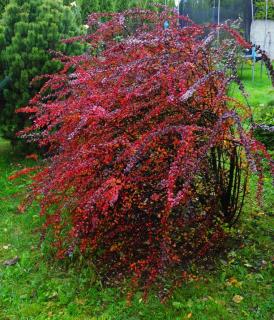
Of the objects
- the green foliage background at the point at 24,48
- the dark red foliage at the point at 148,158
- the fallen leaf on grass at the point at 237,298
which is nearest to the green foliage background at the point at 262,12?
the green foliage background at the point at 24,48

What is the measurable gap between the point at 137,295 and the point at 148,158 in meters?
0.90

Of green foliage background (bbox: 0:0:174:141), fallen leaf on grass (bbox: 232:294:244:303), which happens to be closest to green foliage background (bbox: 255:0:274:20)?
green foliage background (bbox: 0:0:174:141)

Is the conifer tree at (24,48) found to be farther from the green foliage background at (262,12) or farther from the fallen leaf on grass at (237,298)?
the green foliage background at (262,12)

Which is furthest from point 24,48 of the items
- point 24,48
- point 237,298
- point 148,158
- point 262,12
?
point 262,12

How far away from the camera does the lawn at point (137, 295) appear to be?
2928 millimetres

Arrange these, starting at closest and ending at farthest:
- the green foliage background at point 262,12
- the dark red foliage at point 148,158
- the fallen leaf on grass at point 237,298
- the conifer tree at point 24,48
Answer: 1. the dark red foliage at point 148,158
2. the fallen leaf on grass at point 237,298
3. the conifer tree at point 24,48
4. the green foliage background at point 262,12

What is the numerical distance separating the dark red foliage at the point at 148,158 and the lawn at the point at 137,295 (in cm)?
15

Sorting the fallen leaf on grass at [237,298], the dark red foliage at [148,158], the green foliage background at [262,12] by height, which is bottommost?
the fallen leaf on grass at [237,298]

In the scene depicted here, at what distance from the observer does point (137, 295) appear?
Answer: 306 cm

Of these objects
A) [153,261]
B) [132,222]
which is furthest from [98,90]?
[153,261]

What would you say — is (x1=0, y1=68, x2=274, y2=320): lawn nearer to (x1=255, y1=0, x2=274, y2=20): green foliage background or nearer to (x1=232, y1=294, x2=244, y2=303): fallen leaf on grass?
(x1=232, y1=294, x2=244, y2=303): fallen leaf on grass

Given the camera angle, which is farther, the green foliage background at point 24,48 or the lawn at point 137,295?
the green foliage background at point 24,48

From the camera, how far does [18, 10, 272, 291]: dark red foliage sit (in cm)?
283

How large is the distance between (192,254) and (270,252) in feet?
2.08
